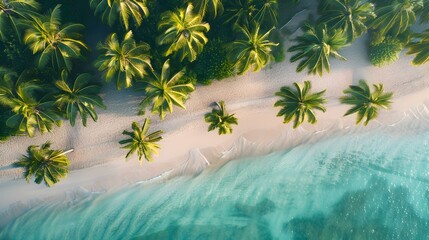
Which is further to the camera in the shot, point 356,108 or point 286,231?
point 286,231

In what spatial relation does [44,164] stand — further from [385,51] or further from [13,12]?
[385,51]

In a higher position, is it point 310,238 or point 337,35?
point 337,35

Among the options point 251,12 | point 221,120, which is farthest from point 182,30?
point 221,120

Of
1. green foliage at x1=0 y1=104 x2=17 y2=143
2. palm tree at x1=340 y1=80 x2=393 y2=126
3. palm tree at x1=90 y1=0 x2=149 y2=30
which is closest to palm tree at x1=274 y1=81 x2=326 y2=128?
palm tree at x1=340 y1=80 x2=393 y2=126

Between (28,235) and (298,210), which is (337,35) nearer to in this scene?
(298,210)

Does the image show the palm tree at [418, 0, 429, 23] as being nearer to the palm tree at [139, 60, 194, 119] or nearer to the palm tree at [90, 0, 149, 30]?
the palm tree at [139, 60, 194, 119]

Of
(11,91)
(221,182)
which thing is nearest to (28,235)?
(11,91)

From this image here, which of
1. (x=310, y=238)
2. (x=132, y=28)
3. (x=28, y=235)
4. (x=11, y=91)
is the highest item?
(x=132, y=28)

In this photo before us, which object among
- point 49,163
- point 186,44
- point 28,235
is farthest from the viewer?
point 28,235
